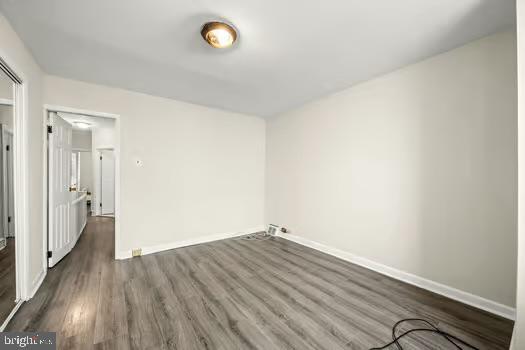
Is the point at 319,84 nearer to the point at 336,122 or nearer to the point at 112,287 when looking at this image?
the point at 336,122

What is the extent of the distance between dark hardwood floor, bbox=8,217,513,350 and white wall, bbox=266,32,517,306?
39 centimetres

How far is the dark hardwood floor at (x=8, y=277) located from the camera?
1.74m

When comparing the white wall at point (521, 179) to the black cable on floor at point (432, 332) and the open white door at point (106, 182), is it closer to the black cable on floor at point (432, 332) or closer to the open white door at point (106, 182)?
the black cable on floor at point (432, 332)

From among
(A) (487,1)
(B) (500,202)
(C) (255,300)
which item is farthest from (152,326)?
(A) (487,1)

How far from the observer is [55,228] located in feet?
8.74

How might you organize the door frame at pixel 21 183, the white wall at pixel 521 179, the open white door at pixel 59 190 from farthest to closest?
the open white door at pixel 59 190 < the door frame at pixel 21 183 < the white wall at pixel 521 179

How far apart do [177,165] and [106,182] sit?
4300 mm

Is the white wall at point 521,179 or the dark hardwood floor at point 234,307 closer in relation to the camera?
the white wall at point 521,179

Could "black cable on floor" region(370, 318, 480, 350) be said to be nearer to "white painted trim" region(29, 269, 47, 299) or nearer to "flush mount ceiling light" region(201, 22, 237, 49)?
"flush mount ceiling light" region(201, 22, 237, 49)

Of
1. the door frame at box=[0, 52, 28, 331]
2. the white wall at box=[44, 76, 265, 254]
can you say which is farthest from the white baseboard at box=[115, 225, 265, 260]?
the door frame at box=[0, 52, 28, 331]

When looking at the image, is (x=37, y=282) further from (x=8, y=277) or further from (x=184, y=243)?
(x=184, y=243)

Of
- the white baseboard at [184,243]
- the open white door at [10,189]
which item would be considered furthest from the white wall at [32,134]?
the white baseboard at [184,243]

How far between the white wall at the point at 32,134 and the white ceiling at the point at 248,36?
14 centimetres

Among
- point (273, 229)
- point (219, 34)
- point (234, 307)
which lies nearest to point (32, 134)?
point (219, 34)
